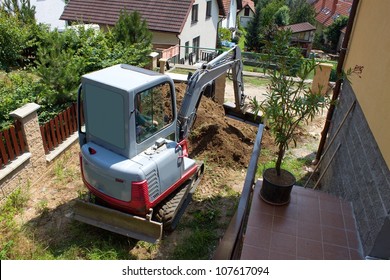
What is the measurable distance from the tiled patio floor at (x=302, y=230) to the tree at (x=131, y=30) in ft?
30.2

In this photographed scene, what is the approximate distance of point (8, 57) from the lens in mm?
12477

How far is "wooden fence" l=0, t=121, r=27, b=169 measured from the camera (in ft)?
20.0

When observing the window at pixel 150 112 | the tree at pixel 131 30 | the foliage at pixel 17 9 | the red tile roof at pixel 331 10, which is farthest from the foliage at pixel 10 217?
the red tile roof at pixel 331 10

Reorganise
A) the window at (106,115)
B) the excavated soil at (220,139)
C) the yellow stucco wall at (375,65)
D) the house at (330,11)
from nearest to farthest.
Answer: the yellow stucco wall at (375,65), the window at (106,115), the excavated soil at (220,139), the house at (330,11)

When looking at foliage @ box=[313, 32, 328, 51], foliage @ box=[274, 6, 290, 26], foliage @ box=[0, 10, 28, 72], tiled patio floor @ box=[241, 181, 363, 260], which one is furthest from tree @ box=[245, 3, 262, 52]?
tiled patio floor @ box=[241, 181, 363, 260]

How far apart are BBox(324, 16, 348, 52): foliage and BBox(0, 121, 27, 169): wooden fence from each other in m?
38.7

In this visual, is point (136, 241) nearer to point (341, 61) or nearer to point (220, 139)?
point (220, 139)

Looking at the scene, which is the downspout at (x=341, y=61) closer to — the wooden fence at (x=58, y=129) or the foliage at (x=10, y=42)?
the wooden fence at (x=58, y=129)

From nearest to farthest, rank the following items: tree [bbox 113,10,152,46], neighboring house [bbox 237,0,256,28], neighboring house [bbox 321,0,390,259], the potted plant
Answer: neighboring house [bbox 321,0,390,259], the potted plant, tree [bbox 113,10,152,46], neighboring house [bbox 237,0,256,28]

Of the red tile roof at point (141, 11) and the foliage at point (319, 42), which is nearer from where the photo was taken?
the red tile roof at point (141, 11)

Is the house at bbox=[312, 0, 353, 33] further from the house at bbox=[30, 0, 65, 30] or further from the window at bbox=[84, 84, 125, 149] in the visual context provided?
the window at bbox=[84, 84, 125, 149]

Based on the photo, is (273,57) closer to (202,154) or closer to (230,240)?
(230,240)

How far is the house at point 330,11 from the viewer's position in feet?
142

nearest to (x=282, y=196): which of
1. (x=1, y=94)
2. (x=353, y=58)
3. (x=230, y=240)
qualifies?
(x=230, y=240)
